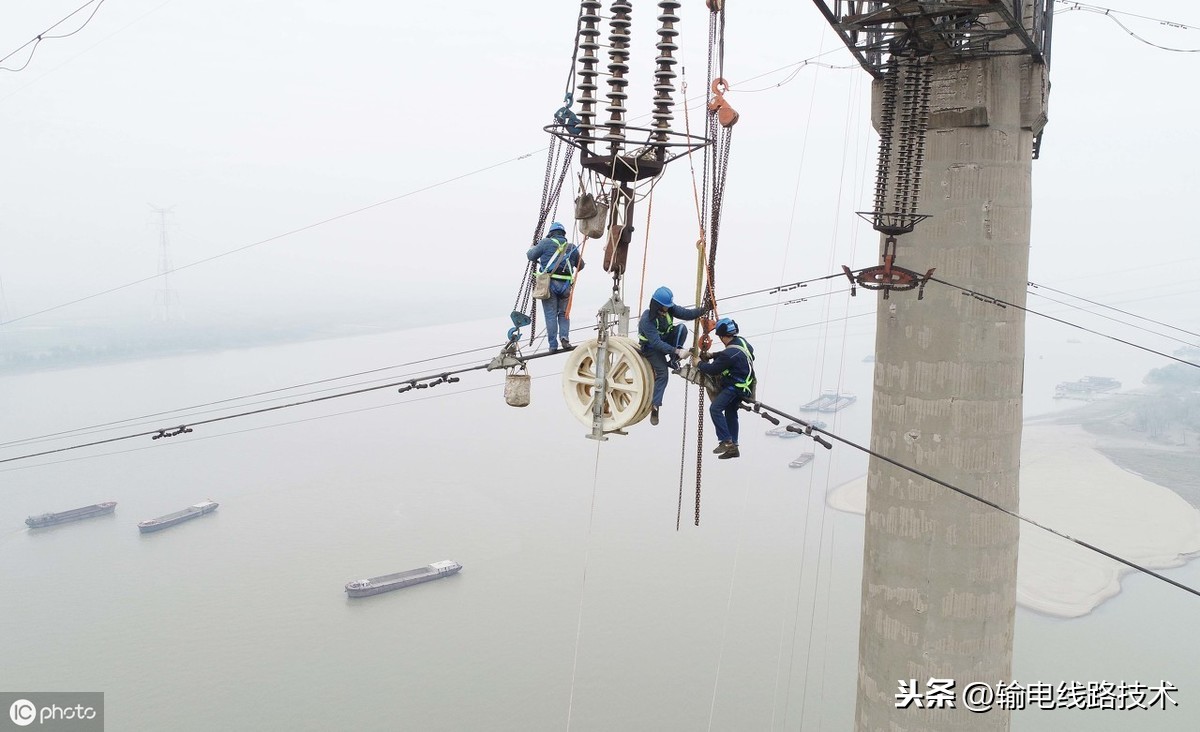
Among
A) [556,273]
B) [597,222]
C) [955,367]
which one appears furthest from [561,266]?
[955,367]

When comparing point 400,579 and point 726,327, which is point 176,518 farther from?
point 726,327

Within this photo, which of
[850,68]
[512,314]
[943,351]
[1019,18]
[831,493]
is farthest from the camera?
[831,493]

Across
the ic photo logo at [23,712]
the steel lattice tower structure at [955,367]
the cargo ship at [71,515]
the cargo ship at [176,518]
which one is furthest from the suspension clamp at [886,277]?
the cargo ship at [71,515]

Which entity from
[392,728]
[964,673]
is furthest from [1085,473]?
[964,673]

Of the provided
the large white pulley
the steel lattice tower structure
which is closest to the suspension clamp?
the steel lattice tower structure

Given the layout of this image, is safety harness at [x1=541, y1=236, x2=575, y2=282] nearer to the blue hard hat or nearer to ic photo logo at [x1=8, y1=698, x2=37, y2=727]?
the blue hard hat

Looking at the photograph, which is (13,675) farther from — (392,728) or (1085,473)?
(1085,473)
